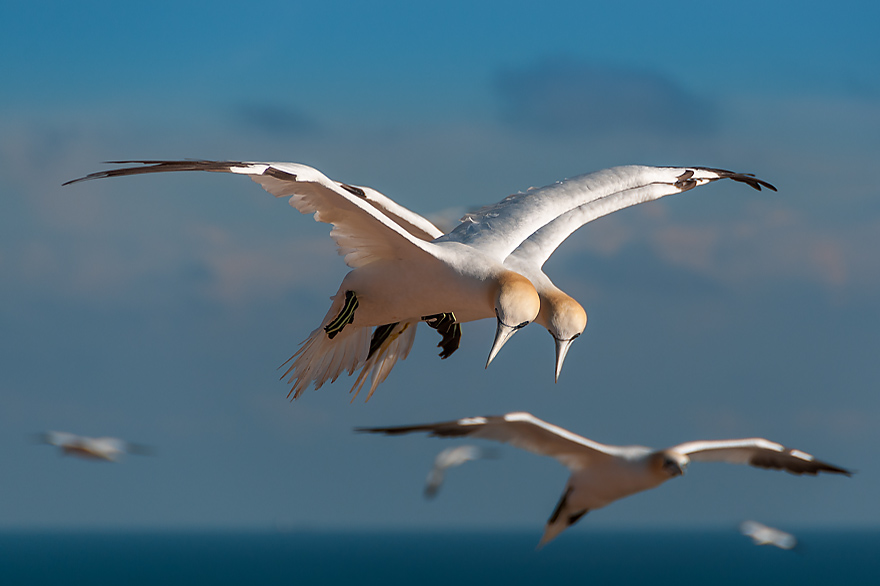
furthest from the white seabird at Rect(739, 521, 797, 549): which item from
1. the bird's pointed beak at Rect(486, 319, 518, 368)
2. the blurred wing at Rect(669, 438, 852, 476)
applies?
the bird's pointed beak at Rect(486, 319, 518, 368)

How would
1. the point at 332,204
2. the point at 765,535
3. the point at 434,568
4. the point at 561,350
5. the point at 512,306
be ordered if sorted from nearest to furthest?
the point at 512,306, the point at 332,204, the point at 561,350, the point at 765,535, the point at 434,568

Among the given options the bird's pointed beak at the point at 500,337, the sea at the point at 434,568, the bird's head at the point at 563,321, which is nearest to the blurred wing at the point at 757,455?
the bird's head at the point at 563,321

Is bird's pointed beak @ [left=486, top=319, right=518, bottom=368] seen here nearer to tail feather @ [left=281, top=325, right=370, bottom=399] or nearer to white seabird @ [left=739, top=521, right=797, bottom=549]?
tail feather @ [left=281, top=325, right=370, bottom=399]

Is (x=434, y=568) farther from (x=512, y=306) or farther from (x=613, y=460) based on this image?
(x=512, y=306)

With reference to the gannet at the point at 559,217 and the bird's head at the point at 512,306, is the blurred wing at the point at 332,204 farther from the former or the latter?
the gannet at the point at 559,217

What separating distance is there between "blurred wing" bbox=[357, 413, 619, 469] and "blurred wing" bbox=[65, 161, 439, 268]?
158 cm

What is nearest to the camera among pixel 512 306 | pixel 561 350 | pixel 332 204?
pixel 512 306

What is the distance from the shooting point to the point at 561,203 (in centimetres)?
1197

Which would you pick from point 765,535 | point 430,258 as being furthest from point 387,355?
point 765,535

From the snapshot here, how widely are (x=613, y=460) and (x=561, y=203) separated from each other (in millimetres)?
3029

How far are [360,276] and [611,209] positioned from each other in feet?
10.3

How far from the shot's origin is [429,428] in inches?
431

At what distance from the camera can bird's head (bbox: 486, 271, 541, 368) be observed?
372 inches

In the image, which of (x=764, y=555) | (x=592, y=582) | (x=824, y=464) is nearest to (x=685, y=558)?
(x=764, y=555)
